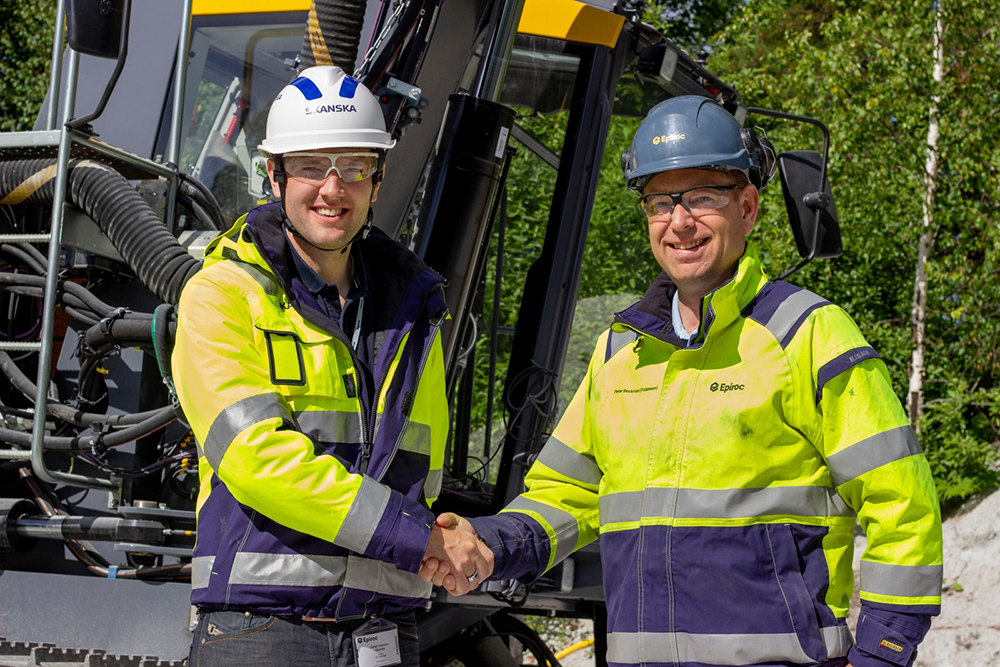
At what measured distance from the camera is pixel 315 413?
248 centimetres

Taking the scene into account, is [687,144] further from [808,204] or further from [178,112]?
[178,112]

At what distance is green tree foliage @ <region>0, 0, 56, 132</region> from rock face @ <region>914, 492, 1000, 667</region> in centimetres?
1353

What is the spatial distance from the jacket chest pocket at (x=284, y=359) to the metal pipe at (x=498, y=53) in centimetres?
189

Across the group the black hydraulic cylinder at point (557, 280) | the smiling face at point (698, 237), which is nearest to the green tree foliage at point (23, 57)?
the black hydraulic cylinder at point (557, 280)

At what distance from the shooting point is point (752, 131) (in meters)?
2.72

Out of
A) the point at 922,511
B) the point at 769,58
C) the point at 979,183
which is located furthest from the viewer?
the point at 769,58

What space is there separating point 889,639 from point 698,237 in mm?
941

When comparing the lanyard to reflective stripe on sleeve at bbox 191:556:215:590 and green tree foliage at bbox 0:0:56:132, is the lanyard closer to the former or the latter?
reflective stripe on sleeve at bbox 191:556:215:590

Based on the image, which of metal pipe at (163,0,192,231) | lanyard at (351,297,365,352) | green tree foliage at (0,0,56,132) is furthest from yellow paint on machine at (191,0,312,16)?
green tree foliage at (0,0,56,132)

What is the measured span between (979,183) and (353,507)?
36.3 ft

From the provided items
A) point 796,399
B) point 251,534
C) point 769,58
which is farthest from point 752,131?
point 769,58

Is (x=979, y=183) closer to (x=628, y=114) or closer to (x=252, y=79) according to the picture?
(x=628, y=114)

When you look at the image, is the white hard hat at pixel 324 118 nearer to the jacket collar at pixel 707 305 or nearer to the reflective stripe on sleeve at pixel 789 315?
the jacket collar at pixel 707 305

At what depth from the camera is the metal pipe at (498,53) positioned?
161 inches
